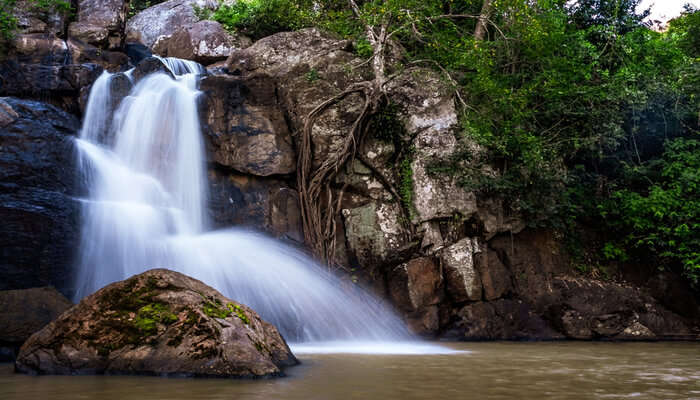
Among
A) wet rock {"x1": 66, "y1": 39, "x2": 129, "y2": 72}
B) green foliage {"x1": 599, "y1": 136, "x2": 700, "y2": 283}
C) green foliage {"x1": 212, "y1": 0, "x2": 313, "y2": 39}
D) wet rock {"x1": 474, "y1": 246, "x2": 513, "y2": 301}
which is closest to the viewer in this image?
wet rock {"x1": 474, "y1": 246, "x2": 513, "y2": 301}

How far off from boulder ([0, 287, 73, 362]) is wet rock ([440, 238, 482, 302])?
612 cm

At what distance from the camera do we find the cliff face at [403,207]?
9188 mm

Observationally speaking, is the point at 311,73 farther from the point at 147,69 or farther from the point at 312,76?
the point at 147,69

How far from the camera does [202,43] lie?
15312mm

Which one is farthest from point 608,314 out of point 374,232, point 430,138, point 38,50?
point 38,50

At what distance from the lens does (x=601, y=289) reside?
31.4 ft

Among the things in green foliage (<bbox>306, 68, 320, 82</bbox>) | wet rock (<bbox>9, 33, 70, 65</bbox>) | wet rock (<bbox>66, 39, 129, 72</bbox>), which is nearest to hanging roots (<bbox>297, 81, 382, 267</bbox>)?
→ green foliage (<bbox>306, 68, 320, 82</bbox>)

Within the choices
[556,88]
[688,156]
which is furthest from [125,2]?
[688,156]

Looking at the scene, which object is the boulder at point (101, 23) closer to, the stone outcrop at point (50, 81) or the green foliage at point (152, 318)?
the stone outcrop at point (50, 81)

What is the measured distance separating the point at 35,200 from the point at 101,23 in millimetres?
9592

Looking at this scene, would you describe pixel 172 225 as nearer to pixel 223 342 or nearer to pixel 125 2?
pixel 223 342

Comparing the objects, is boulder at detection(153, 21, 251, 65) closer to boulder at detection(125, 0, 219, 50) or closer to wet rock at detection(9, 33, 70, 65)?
boulder at detection(125, 0, 219, 50)

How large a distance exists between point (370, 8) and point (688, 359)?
8.20m

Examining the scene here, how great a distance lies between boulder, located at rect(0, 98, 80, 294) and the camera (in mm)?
6516
